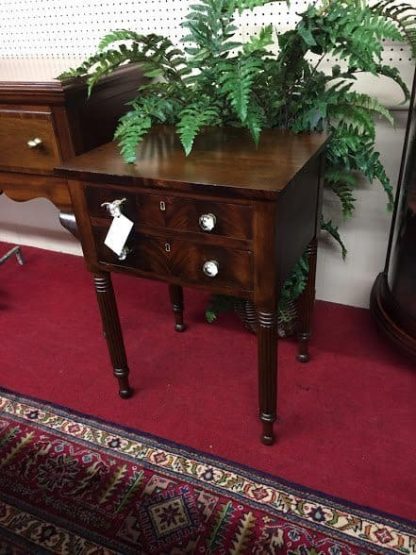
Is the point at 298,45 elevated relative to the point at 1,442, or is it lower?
elevated

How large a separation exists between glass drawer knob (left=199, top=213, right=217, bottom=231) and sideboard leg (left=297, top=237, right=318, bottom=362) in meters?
0.52

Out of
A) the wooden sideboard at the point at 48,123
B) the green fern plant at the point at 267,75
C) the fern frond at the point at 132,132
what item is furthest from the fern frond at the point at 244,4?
the wooden sideboard at the point at 48,123

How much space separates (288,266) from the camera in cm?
117

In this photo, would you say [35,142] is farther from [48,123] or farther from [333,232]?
[333,232]

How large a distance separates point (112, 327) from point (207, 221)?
1.73ft

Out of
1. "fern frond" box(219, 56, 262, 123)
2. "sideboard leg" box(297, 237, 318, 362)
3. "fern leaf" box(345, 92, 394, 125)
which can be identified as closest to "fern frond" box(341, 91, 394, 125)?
"fern leaf" box(345, 92, 394, 125)

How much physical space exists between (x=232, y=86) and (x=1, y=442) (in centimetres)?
119

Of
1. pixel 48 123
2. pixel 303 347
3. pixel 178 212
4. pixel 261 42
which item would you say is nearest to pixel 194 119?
pixel 178 212

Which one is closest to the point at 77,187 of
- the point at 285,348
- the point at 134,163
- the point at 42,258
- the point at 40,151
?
the point at 134,163

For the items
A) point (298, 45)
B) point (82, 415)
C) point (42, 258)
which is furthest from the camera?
point (42, 258)

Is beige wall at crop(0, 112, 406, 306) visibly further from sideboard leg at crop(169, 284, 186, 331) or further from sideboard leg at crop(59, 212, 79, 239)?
sideboard leg at crop(59, 212, 79, 239)

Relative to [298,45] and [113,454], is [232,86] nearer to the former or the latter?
[298,45]

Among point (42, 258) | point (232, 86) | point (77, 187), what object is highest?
point (232, 86)

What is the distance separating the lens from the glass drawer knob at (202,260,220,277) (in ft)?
3.62
